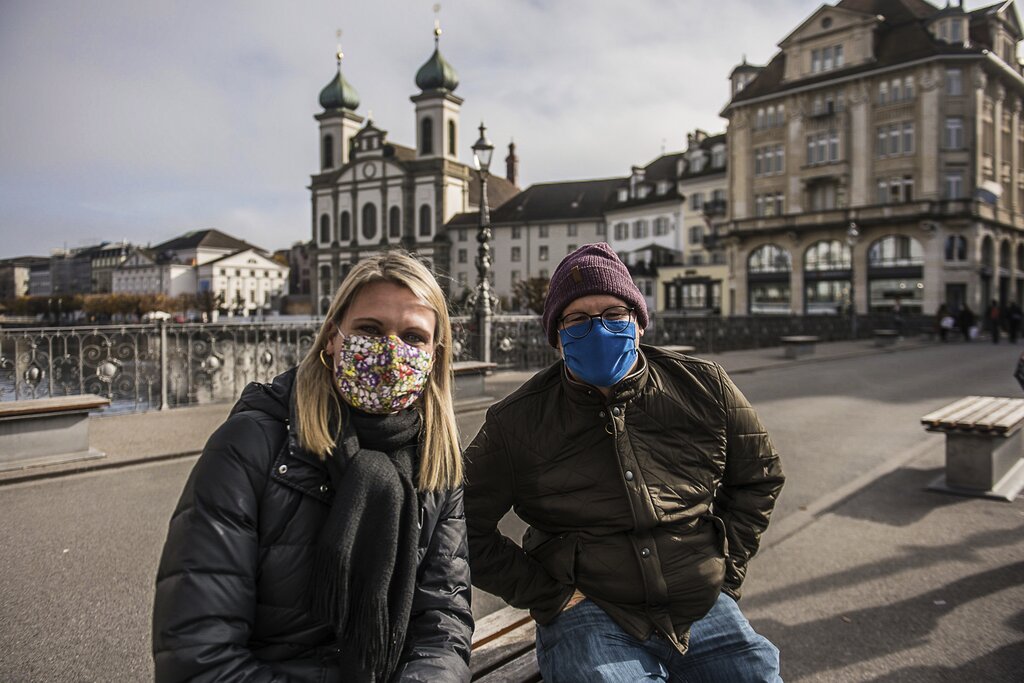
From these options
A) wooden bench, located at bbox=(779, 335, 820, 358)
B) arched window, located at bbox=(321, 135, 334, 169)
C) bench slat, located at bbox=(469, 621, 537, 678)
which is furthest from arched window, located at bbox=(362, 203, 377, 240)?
bench slat, located at bbox=(469, 621, 537, 678)

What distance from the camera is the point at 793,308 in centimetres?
4928

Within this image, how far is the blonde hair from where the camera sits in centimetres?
196

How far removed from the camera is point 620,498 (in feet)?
7.79

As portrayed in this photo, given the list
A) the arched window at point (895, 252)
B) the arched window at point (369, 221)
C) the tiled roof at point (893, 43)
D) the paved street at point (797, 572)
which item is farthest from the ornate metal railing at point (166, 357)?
the arched window at point (369, 221)

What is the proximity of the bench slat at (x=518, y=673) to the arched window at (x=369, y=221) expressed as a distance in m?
84.9

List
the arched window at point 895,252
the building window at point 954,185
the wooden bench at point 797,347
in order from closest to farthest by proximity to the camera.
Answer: the wooden bench at point 797,347, the building window at point 954,185, the arched window at point 895,252

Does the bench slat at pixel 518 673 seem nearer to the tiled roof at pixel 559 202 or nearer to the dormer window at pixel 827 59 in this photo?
the dormer window at pixel 827 59

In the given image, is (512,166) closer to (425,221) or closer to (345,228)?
(425,221)

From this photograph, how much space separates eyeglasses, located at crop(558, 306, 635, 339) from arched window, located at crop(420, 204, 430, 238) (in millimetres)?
79942

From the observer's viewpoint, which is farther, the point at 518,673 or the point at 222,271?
the point at 222,271

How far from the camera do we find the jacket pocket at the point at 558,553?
2404 mm

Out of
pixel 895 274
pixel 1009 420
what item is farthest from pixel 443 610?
pixel 895 274

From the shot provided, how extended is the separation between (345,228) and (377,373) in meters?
88.7

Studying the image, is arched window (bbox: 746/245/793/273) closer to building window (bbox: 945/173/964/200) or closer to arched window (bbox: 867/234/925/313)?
arched window (bbox: 867/234/925/313)
